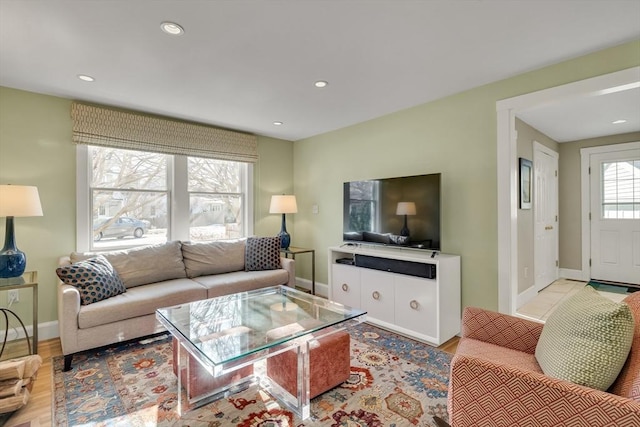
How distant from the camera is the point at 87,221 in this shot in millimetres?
3178

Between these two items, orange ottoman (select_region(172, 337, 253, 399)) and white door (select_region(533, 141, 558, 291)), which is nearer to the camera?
orange ottoman (select_region(172, 337, 253, 399))

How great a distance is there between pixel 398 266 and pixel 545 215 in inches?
115

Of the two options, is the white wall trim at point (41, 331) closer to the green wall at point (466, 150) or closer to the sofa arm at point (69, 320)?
the sofa arm at point (69, 320)

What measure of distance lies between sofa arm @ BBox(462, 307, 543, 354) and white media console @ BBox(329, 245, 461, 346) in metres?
0.84

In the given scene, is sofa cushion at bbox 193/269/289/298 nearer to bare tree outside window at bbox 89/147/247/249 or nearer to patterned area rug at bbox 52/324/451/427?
patterned area rug at bbox 52/324/451/427

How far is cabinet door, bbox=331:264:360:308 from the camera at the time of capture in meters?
3.35

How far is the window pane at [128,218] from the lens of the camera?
3316 mm

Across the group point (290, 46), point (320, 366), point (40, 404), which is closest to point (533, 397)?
point (320, 366)

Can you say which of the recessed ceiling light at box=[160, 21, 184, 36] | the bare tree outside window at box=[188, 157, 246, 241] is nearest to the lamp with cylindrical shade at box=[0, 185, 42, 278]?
the bare tree outside window at box=[188, 157, 246, 241]

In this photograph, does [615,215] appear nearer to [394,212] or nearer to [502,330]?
[394,212]

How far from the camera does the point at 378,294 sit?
3113 mm

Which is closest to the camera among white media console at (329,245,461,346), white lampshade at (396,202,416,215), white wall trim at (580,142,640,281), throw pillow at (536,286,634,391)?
throw pillow at (536,286,634,391)

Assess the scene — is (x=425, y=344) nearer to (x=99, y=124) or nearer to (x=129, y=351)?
(x=129, y=351)

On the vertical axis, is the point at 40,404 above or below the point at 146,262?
below
